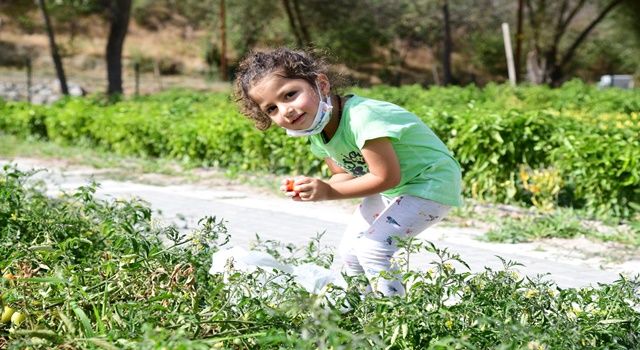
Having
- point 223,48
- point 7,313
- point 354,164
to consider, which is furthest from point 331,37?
point 7,313

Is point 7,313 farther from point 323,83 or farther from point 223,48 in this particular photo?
point 223,48

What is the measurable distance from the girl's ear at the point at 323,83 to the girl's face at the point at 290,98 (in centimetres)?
6

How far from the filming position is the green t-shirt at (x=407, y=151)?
131 inches

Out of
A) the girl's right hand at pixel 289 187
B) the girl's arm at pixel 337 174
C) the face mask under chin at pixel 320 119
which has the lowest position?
the girl's arm at pixel 337 174

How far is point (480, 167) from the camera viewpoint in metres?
7.79

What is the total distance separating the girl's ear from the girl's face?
0.06 meters

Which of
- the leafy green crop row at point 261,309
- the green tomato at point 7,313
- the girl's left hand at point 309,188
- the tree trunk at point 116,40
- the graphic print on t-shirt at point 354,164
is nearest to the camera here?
the leafy green crop row at point 261,309

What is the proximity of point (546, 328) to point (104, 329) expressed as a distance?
4.12 feet

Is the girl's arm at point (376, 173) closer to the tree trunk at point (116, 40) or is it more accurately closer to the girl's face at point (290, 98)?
the girl's face at point (290, 98)

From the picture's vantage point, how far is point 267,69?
3.36 meters

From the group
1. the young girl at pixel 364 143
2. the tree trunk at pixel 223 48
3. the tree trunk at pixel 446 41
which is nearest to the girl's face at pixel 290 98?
the young girl at pixel 364 143

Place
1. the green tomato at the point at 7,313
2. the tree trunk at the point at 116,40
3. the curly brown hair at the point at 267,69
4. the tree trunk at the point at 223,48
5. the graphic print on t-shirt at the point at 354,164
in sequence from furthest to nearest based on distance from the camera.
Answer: the tree trunk at the point at 223,48 < the tree trunk at the point at 116,40 < the graphic print on t-shirt at the point at 354,164 < the curly brown hair at the point at 267,69 < the green tomato at the point at 7,313

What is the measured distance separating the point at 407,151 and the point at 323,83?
1.36 feet

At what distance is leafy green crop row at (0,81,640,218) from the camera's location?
709 cm
